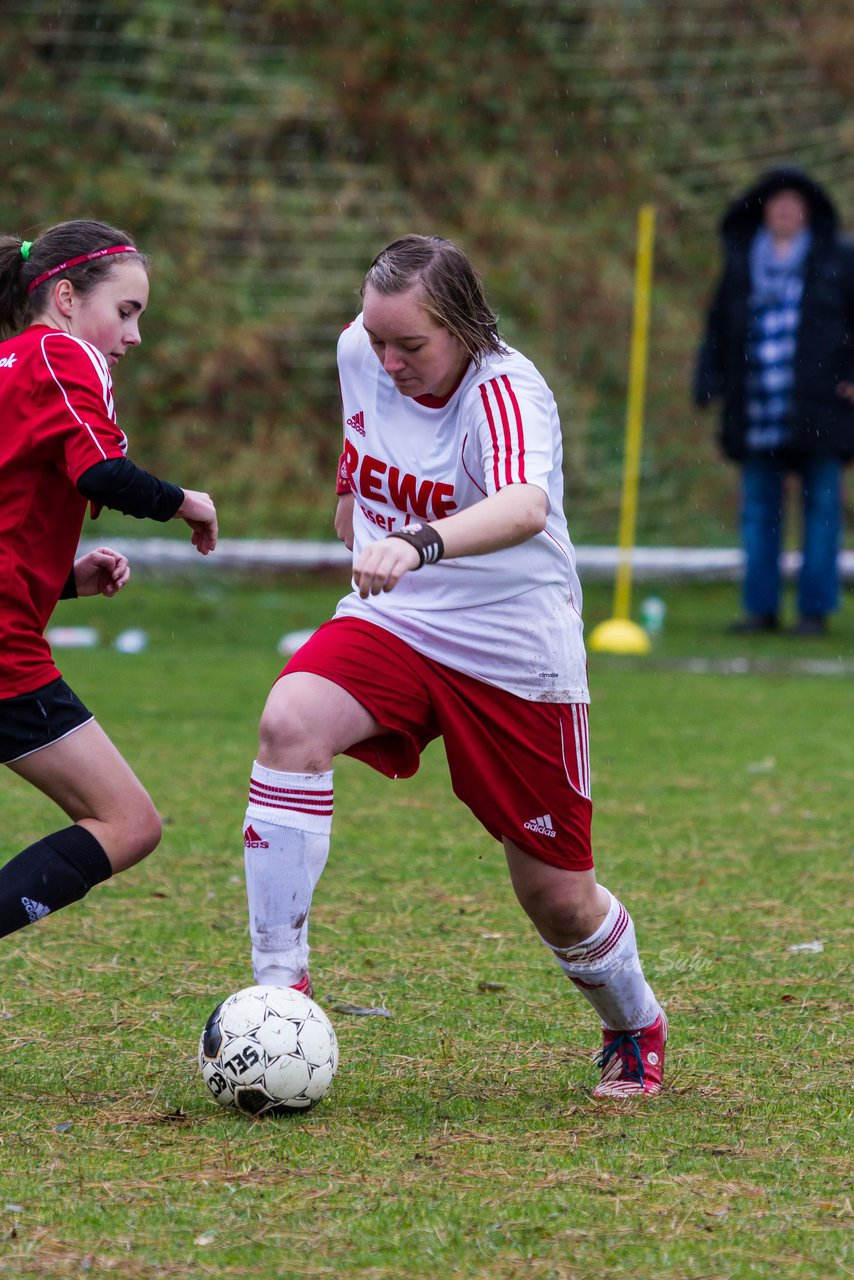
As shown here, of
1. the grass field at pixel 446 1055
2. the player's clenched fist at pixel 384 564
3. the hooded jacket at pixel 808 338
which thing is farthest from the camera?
the hooded jacket at pixel 808 338

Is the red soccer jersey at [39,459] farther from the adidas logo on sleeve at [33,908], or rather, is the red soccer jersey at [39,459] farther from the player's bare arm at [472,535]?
the player's bare arm at [472,535]

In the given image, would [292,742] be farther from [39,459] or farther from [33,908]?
[39,459]

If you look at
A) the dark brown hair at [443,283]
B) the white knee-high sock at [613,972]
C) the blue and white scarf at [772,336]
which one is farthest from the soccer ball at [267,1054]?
the blue and white scarf at [772,336]

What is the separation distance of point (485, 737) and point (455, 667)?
0.48 feet

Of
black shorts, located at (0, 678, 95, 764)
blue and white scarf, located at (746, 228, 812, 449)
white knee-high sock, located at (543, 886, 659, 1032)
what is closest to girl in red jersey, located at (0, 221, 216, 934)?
black shorts, located at (0, 678, 95, 764)

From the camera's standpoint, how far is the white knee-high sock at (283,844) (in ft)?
10.8

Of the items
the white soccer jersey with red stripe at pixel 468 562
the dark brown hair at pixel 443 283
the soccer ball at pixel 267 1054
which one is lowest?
the soccer ball at pixel 267 1054

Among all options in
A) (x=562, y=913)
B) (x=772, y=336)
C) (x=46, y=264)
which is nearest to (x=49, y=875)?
(x=562, y=913)

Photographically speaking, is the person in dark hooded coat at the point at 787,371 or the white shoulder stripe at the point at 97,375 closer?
the white shoulder stripe at the point at 97,375

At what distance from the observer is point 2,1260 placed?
8.27 feet

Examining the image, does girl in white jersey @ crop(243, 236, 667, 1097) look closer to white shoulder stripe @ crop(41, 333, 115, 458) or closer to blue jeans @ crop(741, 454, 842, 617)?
white shoulder stripe @ crop(41, 333, 115, 458)

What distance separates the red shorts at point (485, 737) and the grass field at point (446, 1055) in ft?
1.71

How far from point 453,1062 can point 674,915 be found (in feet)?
4.86

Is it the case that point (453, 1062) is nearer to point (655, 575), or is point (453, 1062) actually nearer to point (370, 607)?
point (370, 607)
